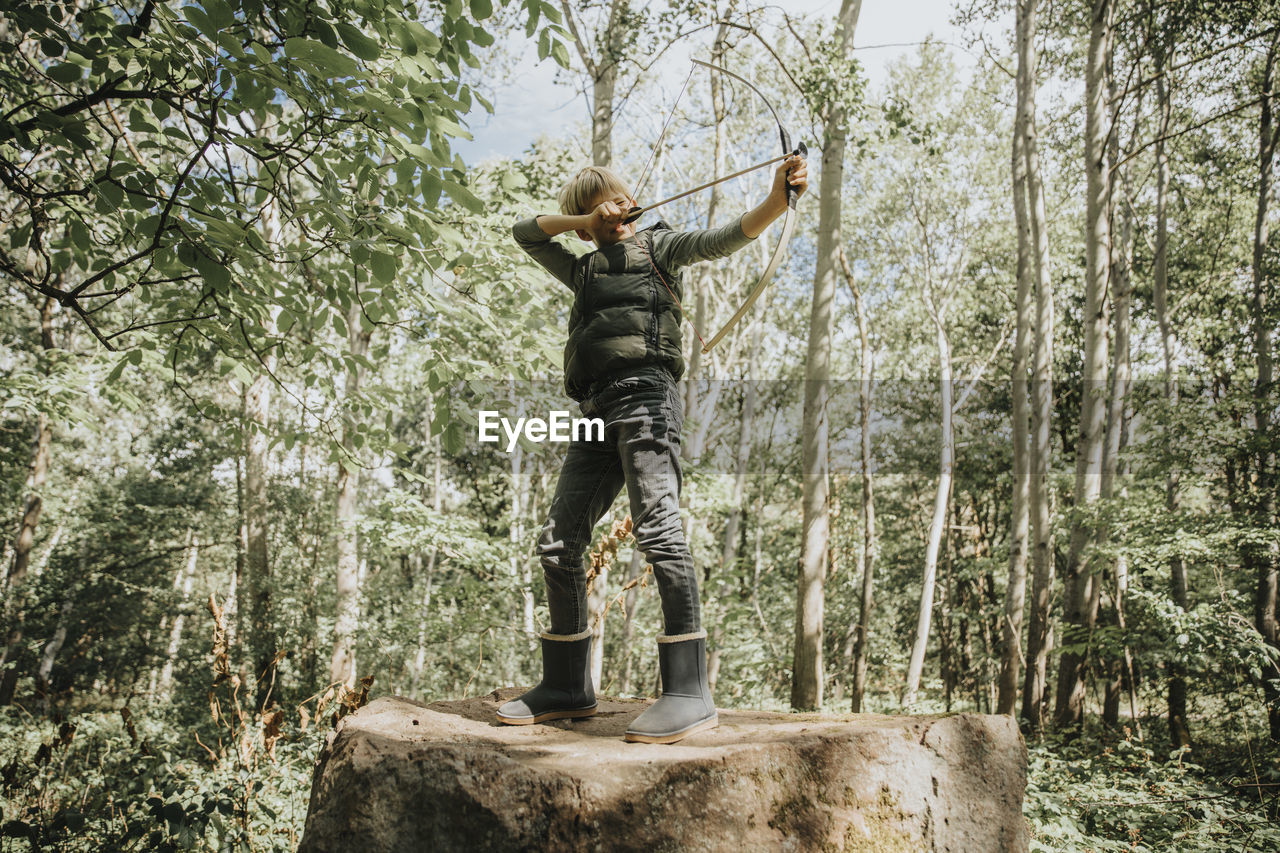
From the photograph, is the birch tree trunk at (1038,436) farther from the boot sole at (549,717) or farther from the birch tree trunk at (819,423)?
the boot sole at (549,717)

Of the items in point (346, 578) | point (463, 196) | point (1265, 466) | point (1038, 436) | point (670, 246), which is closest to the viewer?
point (463, 196)

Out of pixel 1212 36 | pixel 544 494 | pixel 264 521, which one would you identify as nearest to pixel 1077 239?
pixel 1212 36

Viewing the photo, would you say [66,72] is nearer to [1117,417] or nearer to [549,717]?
[549,717]

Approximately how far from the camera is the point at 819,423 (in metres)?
7.09

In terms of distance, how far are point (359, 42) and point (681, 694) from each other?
2173 mm

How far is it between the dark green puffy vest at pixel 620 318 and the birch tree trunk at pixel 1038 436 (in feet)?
26.9

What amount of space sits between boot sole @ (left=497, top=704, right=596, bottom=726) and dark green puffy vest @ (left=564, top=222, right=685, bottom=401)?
1.10 metres

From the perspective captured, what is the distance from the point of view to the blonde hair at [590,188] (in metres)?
2.64

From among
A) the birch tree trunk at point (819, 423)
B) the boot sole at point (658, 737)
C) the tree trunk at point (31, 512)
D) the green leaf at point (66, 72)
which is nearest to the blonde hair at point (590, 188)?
the green leaf at point (66, 72)

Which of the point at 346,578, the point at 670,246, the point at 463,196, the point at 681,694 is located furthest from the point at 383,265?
the point at 346,578

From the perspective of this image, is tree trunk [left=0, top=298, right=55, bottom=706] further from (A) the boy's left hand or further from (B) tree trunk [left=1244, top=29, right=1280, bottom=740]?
(B) tree trunk [left=1244, top=29, right=1280, bottom=740]

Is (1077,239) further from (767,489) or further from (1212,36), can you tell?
(767,489)

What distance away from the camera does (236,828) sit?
3533 millimetres

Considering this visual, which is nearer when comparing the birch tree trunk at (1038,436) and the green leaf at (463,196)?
the green leaf at (463,196)
